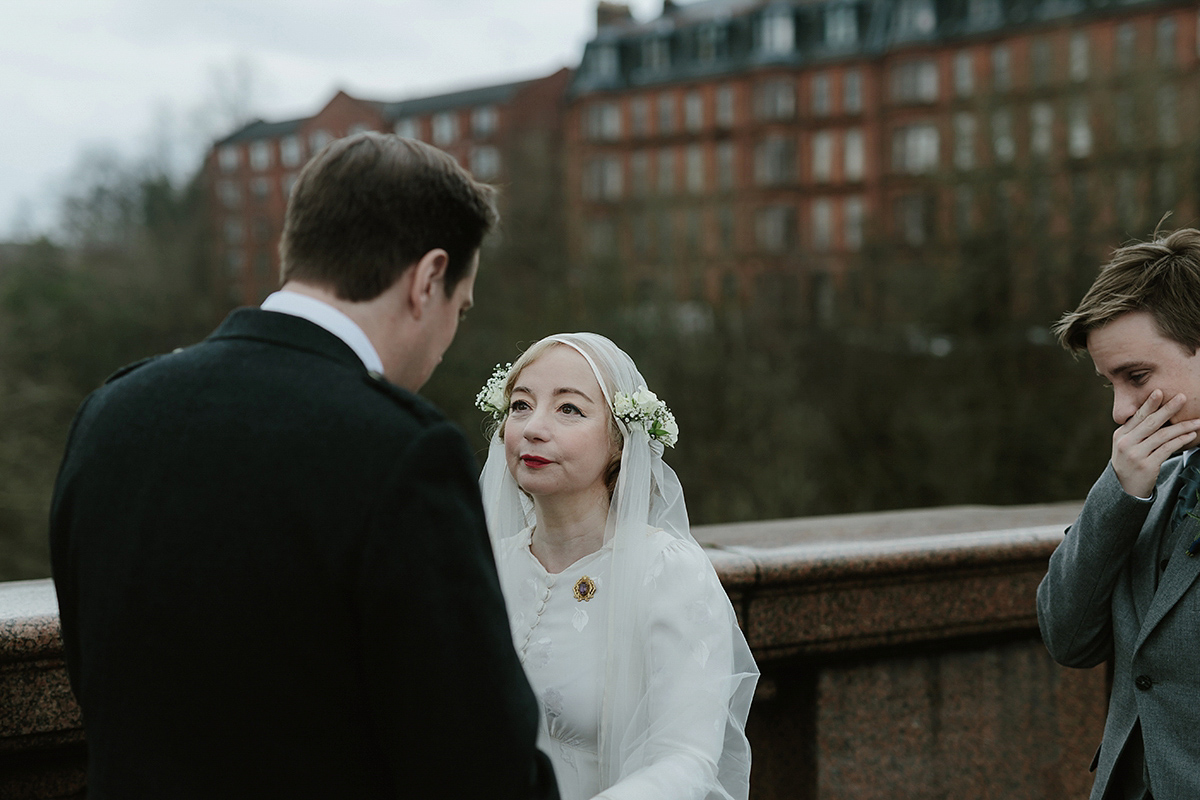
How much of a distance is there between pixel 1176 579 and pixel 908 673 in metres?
1.44

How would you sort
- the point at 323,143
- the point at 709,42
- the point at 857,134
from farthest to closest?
the point at 709,42 → the point at 857,134 → the point at 323,143

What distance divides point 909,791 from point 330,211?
300 cm

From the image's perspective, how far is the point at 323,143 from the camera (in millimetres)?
26328

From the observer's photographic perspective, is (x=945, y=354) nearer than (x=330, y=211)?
No

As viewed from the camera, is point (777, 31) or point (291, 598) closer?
point (291, 598)

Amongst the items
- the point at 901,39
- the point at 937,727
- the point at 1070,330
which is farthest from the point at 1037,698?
the point at 901,39

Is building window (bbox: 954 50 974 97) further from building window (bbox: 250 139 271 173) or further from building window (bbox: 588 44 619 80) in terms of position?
building window (bbox: 250 139 271 173)

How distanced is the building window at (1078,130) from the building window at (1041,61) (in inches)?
79.3

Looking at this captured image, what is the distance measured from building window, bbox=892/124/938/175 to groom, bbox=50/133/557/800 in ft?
144

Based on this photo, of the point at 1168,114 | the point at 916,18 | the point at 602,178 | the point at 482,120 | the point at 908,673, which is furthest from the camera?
the point at 482,120

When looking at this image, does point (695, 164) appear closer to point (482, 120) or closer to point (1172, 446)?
point (482, 120)

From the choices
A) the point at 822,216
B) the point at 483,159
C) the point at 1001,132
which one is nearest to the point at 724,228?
the point at 822,216

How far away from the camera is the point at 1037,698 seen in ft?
12.4

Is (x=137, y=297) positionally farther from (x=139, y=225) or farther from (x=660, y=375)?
(x=660, y=375)
